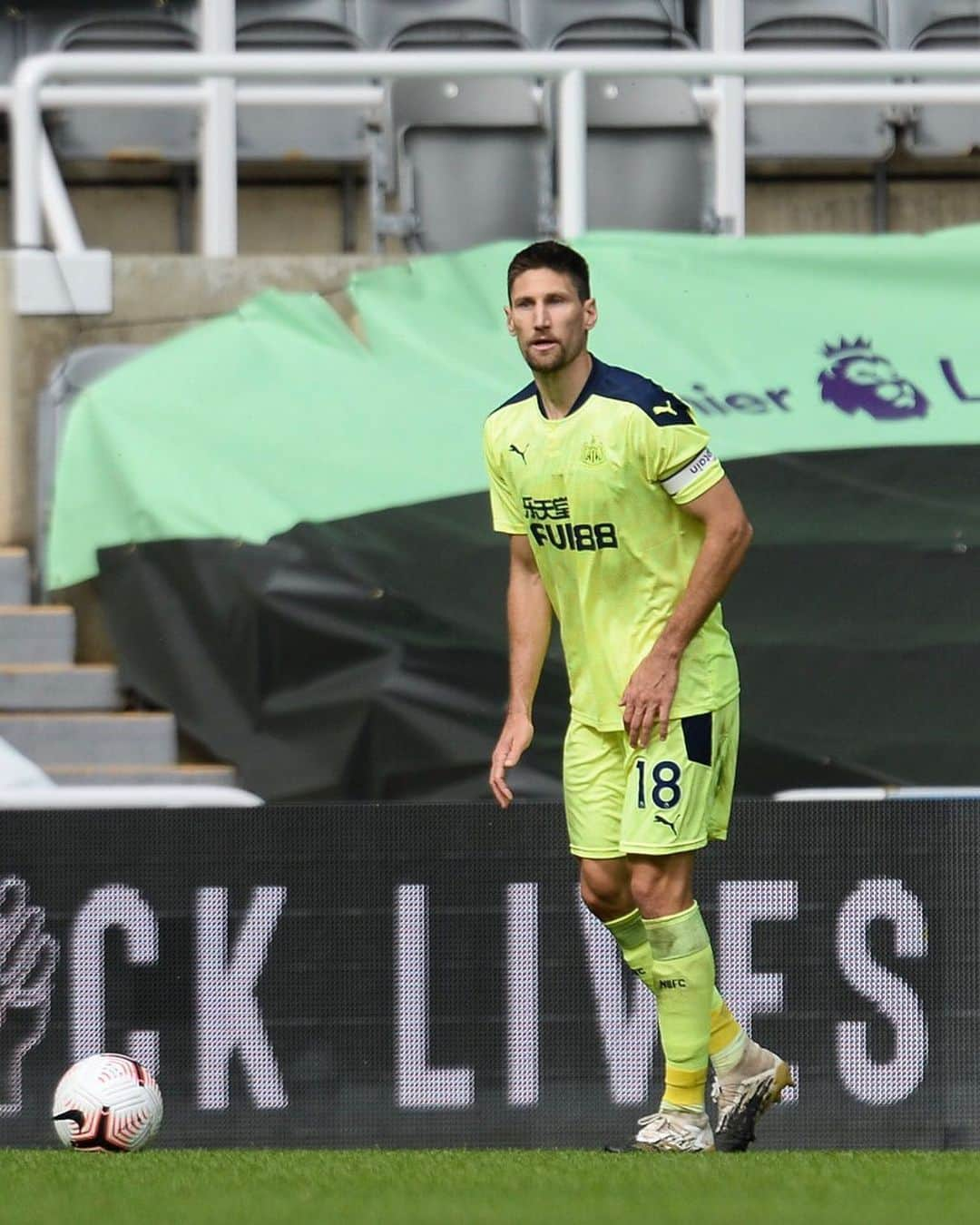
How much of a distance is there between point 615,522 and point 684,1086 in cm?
120

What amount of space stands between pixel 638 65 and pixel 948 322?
167cm

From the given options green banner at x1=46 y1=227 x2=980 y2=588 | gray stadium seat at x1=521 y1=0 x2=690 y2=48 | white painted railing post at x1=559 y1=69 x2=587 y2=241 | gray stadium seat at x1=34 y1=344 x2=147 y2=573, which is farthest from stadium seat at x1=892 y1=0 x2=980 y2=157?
gray stadium seat at x1=34 y1=344 x2=147 y2=573

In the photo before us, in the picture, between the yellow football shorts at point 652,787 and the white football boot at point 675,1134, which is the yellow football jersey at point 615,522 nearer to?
the yellow football shorts at point 652,787

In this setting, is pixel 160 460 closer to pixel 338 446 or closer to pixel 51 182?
pixel 338 446

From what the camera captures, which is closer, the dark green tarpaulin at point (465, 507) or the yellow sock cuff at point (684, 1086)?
the yellow sock cuff at point (684, 1086)

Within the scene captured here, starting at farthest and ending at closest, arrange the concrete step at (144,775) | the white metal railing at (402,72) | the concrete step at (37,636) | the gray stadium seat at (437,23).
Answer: the gray stadium seat at (437,23)
the white metal railing at (402,72)
the concrete step at (37,636)
the concrete step at (144,775)

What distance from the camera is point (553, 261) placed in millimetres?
5137

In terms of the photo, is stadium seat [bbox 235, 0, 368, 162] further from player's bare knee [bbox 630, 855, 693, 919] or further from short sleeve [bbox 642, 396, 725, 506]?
player's bare knee [bbox 630, 855, 693, 919]

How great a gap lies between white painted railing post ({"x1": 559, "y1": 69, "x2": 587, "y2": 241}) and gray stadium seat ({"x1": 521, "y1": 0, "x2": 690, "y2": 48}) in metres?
2.56

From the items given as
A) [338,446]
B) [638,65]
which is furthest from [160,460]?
[638,65]

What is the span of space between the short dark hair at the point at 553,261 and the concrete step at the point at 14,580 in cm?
396

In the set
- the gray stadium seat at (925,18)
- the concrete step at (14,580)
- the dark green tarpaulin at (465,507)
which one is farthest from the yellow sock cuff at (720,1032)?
the gray stadium seat at (925,18)

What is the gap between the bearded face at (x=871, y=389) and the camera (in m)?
8.02

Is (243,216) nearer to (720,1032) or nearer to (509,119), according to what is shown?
(509,119)
